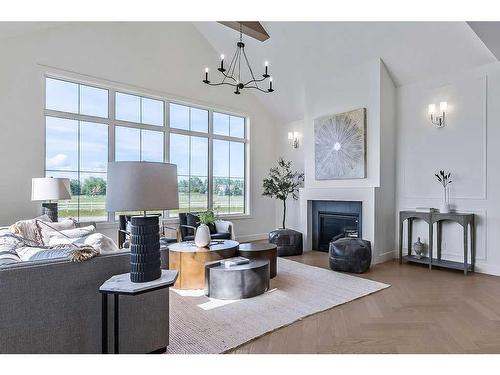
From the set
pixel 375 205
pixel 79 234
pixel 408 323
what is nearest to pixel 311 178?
pixel 375 205

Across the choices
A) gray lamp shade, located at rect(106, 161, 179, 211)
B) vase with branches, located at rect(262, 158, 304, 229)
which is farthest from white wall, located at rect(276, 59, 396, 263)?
gray lamp shade, located at rect(106, 161, 179, 211)

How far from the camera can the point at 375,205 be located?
5.03 metres

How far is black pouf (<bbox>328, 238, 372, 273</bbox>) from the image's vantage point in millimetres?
4352

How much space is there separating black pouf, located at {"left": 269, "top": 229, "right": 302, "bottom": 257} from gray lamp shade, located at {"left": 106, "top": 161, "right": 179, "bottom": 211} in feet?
12.9

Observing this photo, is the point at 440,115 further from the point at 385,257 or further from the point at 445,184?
the point at 385,257

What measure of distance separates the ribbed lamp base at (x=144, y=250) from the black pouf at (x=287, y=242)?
374cm

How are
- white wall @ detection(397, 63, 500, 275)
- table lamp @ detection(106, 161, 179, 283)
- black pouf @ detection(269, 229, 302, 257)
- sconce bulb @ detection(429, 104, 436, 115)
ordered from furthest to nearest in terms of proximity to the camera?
black pouf @ detection(269, 229, 302, 257)
sconce bulb @ detection(429, 104, 436, 115)
white wall @ detection(397, 63, 500, 275)
table lamp @ detection(106, 161, 179, 283)

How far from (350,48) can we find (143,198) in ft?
15.4

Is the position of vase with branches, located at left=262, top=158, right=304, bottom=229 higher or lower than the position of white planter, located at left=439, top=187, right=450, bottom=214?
higher

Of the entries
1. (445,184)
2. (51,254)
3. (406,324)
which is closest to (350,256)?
(406,324)

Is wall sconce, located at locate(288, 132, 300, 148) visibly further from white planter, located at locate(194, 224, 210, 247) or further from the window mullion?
white planter, located at locate(194, 224, 210, 247)

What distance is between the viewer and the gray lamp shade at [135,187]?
1788mm

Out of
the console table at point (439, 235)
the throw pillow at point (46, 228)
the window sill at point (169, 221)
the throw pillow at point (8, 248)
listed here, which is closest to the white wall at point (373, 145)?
the console table at point (439, 235)
